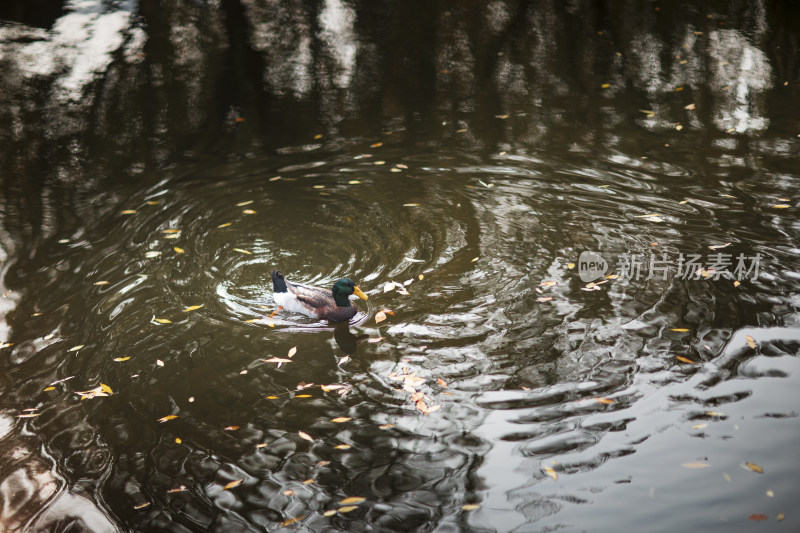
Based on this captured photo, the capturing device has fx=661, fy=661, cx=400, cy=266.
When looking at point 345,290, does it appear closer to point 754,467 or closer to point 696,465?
point 696,465

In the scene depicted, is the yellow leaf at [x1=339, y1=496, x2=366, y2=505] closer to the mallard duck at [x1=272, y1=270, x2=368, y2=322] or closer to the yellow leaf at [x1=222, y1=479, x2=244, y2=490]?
the yellow leaf at [x1=222, y1=479, x2=244, y2=490]

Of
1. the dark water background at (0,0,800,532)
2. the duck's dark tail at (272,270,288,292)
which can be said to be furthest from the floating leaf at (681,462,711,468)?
the duck's dark tail at (272,270,288,292)

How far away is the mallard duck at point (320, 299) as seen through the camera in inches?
246

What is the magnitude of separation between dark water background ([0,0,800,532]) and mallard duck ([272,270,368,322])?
0.46 feet

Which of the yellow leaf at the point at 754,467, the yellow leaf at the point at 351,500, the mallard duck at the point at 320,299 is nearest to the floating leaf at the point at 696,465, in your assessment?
the yellow leaf at the point at 754,467

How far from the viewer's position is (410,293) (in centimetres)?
658

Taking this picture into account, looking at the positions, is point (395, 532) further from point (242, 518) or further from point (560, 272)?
point (560, 272)

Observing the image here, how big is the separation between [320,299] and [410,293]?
Result: 91 centimetres

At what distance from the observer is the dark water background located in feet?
15.2

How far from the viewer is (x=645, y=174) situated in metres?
8.46

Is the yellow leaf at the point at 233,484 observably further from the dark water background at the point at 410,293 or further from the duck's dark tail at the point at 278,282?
the duck's dark tail at the point at 278,282

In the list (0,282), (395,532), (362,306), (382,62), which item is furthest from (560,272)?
(382,62)

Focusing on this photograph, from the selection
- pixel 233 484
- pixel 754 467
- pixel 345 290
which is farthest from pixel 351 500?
pixel 754 467

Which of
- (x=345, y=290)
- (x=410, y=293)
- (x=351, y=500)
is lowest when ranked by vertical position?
(x=351, y=500)
